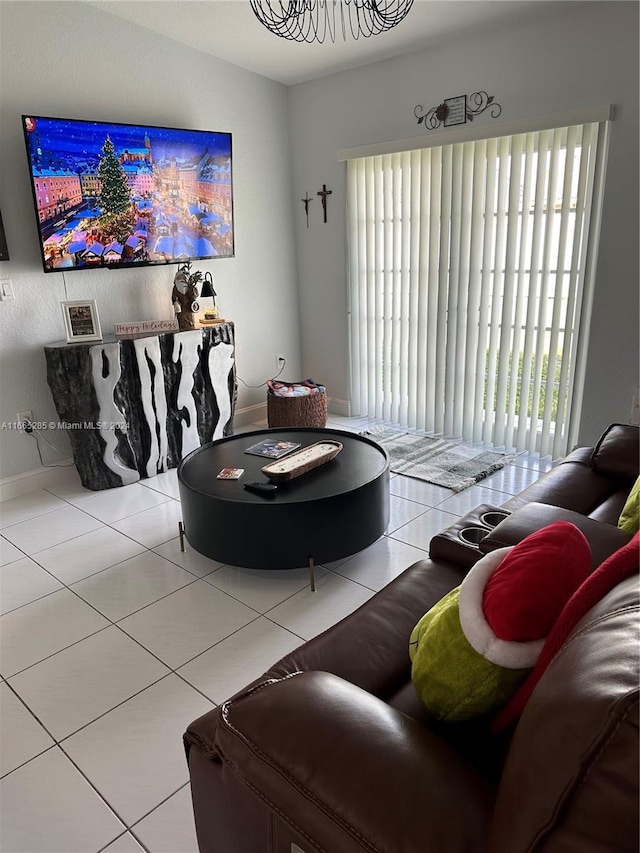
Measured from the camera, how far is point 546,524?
1805 mm

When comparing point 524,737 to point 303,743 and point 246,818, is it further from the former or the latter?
point 246,818

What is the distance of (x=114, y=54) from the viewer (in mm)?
3584

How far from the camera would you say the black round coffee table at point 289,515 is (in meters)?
2.45

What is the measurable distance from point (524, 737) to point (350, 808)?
302mm

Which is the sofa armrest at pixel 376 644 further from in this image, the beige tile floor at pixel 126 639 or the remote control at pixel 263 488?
the remote control at pixel 263 488

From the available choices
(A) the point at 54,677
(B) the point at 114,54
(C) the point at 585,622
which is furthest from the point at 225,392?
(C) the point at 585,622

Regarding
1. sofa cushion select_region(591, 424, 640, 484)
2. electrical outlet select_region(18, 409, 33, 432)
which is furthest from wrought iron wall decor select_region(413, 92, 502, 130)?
electrical outlet select_region(18, 409, 33, 432)

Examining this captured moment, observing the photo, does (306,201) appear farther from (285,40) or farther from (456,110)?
(456,110)

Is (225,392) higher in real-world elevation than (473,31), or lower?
lower

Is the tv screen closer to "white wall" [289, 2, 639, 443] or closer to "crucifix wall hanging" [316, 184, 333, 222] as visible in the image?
"crucifix wall hanging" [316, 184, 333, 222]

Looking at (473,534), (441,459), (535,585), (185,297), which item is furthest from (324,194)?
(535,585)

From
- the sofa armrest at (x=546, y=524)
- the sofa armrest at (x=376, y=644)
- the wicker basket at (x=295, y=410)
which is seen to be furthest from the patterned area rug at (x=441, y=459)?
the sofa armrest at (x=376, y=644)

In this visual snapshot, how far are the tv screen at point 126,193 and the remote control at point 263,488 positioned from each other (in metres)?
1.88

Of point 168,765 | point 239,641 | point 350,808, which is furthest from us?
point 239,641
